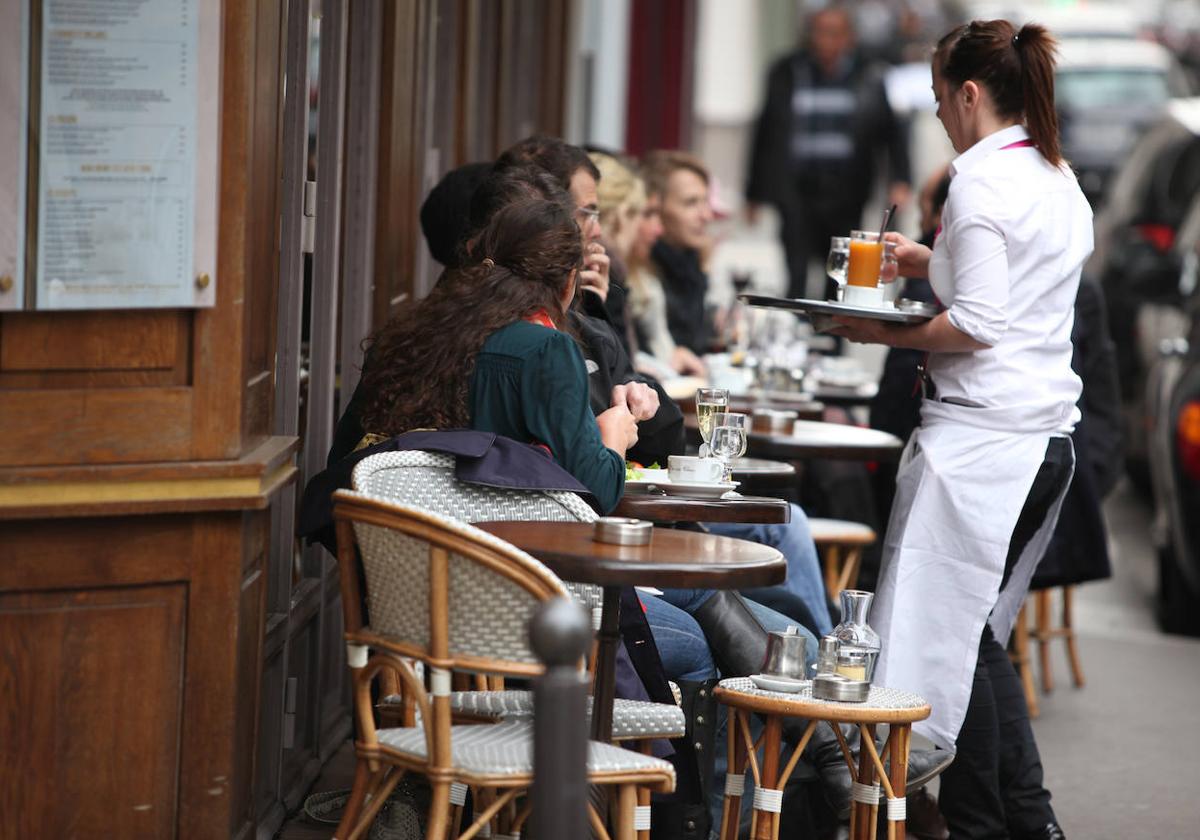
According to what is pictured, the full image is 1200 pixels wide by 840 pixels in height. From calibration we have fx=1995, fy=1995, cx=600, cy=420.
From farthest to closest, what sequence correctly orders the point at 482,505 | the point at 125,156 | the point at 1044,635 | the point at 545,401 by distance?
the point at 1044,635, the point at 545,401, the point at 482,505, the point at 125,156

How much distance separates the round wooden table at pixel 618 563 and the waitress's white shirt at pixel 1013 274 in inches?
46.0

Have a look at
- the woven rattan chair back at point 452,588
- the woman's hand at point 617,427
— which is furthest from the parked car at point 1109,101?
the woven rattan chair back at point 452,588

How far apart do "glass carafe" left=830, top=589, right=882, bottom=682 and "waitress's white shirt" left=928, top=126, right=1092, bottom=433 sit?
0.78 metres

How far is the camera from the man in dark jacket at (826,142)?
14.5 metres

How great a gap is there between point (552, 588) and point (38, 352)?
1.17 meters

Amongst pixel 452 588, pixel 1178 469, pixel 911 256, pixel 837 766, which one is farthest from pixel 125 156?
pixel 1178 469

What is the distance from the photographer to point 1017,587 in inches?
209

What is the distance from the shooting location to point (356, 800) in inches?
154

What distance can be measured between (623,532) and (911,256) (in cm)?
200

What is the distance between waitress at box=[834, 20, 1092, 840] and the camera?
4.91 meters

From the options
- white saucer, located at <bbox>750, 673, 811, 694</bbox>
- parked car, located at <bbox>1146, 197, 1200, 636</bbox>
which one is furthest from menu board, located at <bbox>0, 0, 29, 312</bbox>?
parked car, located at <bbox>1146, 197, 1200, 636</bbox>

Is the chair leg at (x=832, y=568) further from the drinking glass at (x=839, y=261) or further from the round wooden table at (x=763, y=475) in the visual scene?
the drinking glass at (x=839, y=261)

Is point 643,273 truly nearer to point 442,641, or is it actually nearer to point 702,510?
point 702,510

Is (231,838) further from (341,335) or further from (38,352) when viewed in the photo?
(341,335)
